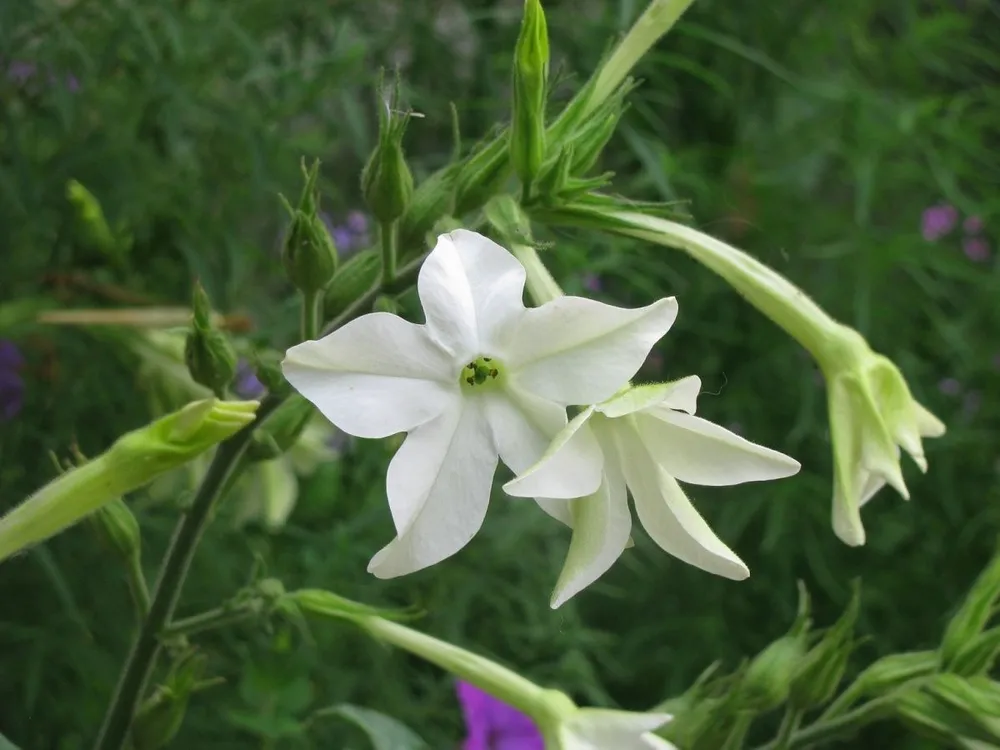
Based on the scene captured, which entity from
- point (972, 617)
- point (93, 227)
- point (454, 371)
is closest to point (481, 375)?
point (454, 371)

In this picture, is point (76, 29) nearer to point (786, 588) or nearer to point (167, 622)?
point (167, 622)

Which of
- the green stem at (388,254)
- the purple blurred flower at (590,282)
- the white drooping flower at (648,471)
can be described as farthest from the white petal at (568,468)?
the purple blurred flower at (590,282)

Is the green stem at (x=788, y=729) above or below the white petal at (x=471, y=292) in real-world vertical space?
below

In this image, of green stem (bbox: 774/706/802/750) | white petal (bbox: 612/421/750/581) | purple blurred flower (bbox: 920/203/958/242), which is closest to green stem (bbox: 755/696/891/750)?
green stem (bbox: 774/706/802/750)

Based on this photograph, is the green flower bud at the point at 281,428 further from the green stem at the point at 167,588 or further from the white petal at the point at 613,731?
the white petal at the point at 613,731

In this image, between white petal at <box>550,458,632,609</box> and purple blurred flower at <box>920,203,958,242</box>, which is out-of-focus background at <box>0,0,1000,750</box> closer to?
purple blurred flower at <box>920,203,958,242</box>
